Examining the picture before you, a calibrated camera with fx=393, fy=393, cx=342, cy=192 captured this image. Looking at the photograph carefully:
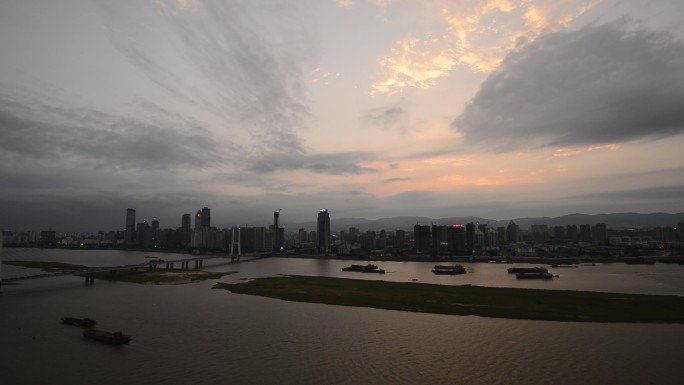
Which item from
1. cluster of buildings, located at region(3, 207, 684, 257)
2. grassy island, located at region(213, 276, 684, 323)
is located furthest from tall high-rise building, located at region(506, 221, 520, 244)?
grassy island, located at region(213, 276, 684, 323)

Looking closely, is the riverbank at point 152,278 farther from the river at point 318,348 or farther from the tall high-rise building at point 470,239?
the tall high-rise building at point 470,239

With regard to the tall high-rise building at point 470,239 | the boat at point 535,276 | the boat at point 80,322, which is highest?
the tall high-rise building at point 470,239

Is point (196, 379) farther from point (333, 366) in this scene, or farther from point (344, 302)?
point (344, 302)

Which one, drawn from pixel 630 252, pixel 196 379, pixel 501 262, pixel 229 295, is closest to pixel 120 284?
pixel 229 295

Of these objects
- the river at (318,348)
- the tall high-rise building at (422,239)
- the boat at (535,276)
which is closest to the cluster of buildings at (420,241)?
the tall high-rise building at (422,239)

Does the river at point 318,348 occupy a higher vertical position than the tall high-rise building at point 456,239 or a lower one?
lower

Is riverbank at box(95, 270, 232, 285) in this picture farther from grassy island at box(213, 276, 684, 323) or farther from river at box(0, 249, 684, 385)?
river at box(0, 249, 684, 385)

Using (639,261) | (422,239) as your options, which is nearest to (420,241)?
(422,239)
